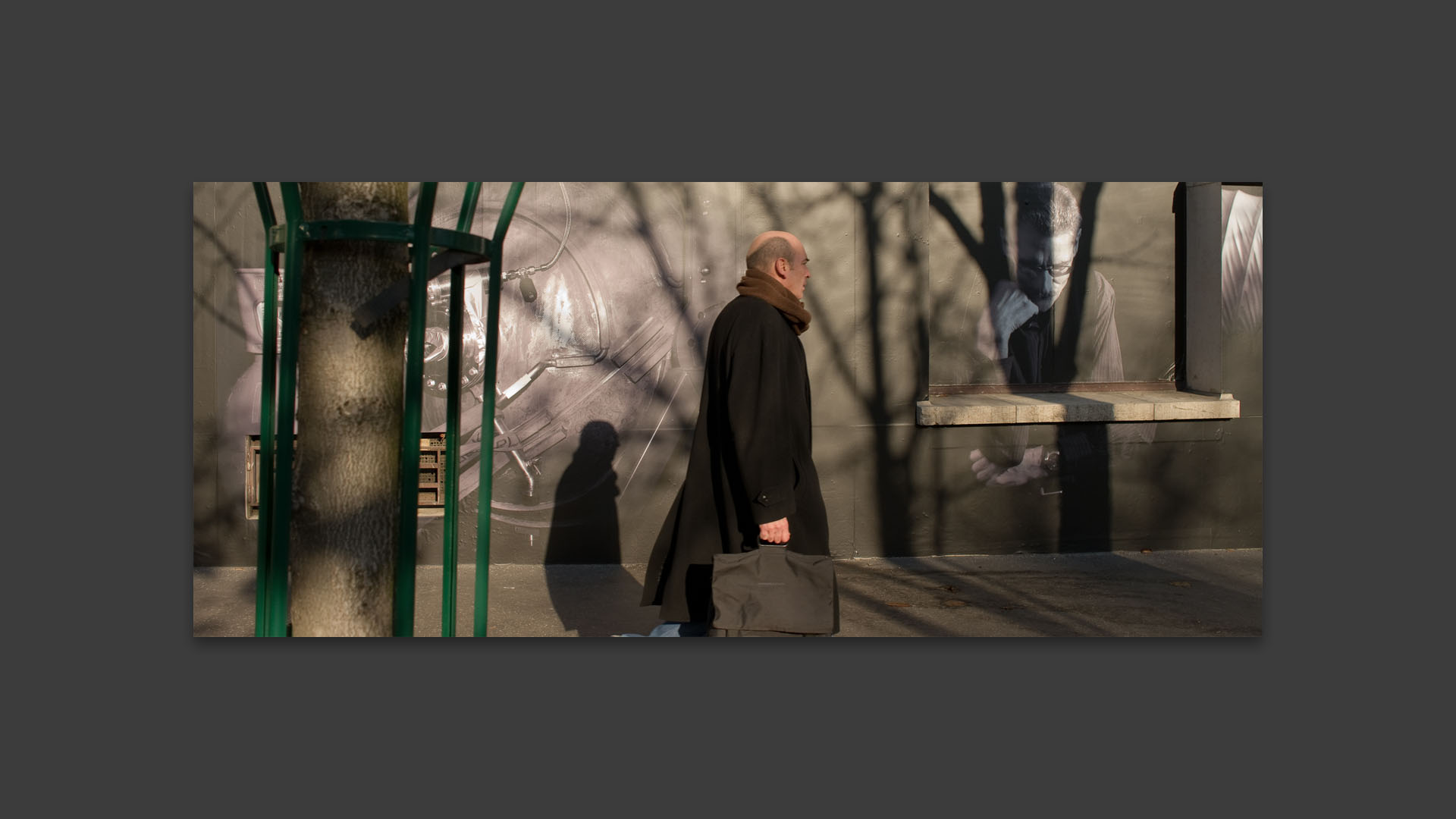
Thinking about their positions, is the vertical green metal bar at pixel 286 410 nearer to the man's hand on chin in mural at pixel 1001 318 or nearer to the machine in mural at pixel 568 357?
the machine in mural at pixel 568 357

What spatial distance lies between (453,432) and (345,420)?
861 mm

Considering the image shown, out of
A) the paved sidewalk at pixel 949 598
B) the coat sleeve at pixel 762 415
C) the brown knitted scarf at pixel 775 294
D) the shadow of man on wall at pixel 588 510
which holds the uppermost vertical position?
the brown knitted scarf at pixel 775 294

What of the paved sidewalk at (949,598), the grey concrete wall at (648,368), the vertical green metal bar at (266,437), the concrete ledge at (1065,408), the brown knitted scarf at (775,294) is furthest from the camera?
the concrete ledge at (1065,408)

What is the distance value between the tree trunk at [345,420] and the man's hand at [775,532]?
1.29m

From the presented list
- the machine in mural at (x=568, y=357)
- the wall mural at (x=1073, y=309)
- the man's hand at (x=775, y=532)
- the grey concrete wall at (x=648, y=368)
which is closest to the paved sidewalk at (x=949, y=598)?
the grey concrete wall at (x=648, y=368)

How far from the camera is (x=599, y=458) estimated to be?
7191 mm

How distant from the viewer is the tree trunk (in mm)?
3186

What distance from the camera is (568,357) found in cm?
714

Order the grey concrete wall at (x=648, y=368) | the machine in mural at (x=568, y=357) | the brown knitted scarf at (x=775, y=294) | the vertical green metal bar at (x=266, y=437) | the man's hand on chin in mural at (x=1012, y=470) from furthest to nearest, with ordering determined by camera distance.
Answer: the man's hand on chin in mural at (x=1012, y=470) → the machine in mural at (x=568, y=357) → the grey concrete wall at (x=648, y=368) → the brown knitted scarf at (x=775, y=294) → the vertical green metal bar at (x=266, y=437)

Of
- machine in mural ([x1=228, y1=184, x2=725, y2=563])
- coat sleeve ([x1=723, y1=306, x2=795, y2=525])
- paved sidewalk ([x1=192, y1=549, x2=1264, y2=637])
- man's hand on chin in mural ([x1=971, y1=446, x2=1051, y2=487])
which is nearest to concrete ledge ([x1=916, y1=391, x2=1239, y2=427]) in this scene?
man's hand on chin in mural ([x1=971, y1=446, x2=1051, y2=487])

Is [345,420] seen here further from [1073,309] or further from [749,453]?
[1073,309]

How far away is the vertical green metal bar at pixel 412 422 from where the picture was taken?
3232 millimetres

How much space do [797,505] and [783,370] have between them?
0.48 meters

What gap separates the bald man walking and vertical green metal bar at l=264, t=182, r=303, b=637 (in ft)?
4.77
